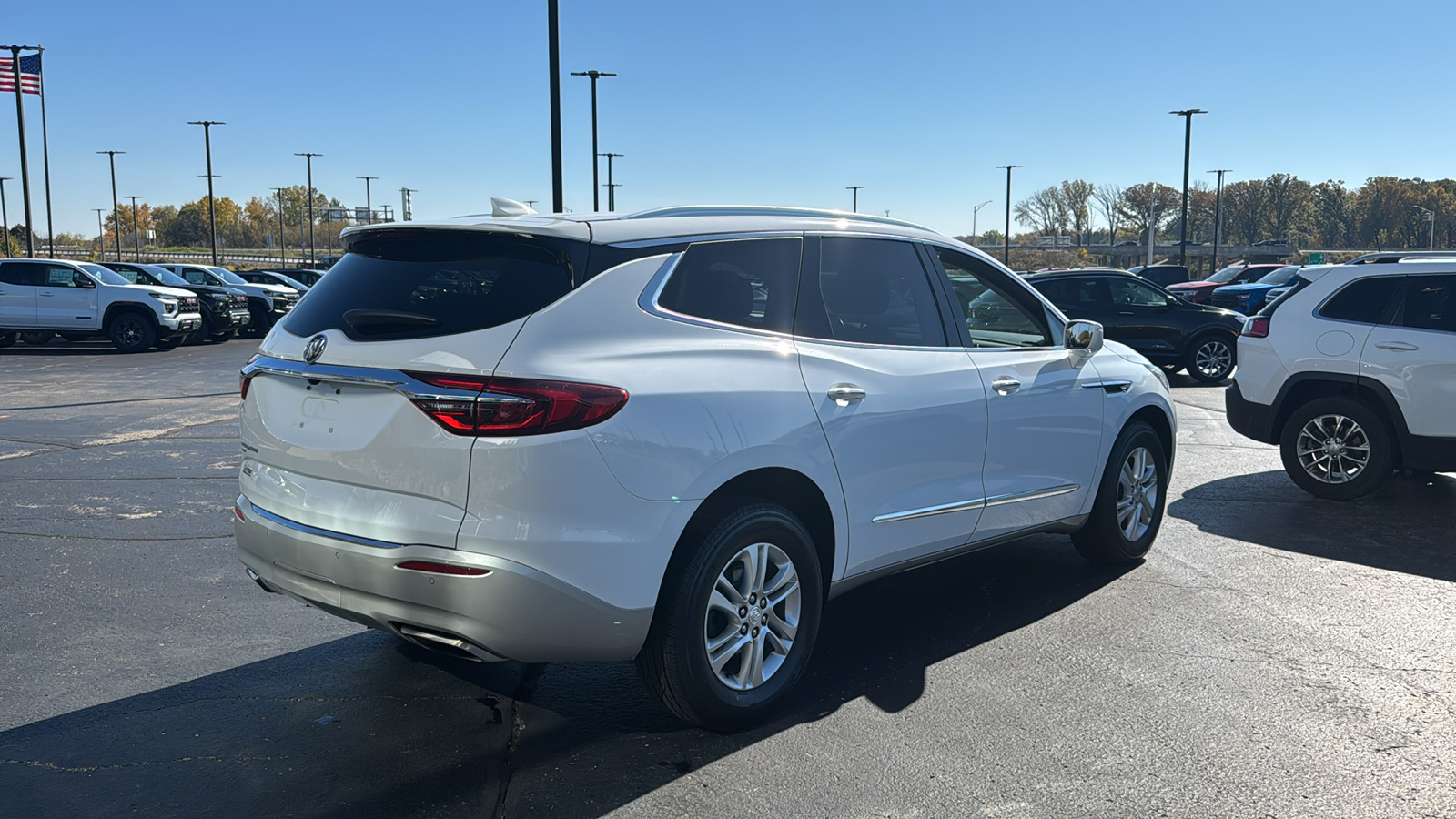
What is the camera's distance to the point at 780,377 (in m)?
3.88

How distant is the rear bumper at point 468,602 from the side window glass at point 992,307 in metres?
2.26

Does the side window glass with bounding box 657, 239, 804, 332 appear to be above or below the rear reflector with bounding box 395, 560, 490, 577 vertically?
above

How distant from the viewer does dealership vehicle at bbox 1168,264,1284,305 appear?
3144 cm

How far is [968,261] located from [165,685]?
3.73m

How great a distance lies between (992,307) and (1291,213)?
151 m

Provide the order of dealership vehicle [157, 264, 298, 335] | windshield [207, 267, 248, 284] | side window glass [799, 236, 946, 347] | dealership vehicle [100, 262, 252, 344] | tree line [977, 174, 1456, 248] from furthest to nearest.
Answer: tree line [977, 174, 1456, 248] < windshield [207, 267, 248, 284] < dealership vehicle [157, 264, 298, 335] < dealership vehicle [100, 262, 252, 344] < side window glass [799, 236, 946, 347]

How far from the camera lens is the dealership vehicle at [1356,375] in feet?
24.7

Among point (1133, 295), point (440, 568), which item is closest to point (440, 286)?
point (440, 568)

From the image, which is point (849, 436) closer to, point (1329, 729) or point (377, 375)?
point (377, 375)

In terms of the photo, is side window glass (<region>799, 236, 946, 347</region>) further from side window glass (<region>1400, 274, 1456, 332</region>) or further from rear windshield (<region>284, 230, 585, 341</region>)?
side window glass (<region>1400, 274, 1456, 332</region>)

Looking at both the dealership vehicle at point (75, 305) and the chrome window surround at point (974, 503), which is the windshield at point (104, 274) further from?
the chrome window surround at point (974, 503)

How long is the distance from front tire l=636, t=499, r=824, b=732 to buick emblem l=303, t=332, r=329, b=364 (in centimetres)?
131

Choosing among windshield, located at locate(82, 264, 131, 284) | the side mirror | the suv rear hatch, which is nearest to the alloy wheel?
the suv rear hatch

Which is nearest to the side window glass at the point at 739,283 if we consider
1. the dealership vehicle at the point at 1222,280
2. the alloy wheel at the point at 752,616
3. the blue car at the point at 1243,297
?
the alloy wheel at the point at 752,616
